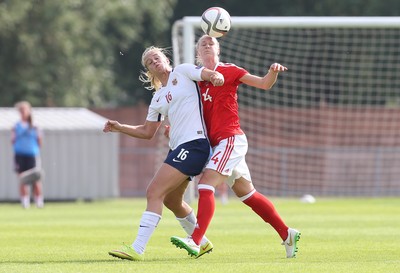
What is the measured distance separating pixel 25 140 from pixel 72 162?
159 inches

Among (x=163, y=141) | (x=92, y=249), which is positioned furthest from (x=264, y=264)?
(x=163, y=141)

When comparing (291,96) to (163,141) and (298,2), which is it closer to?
(298,2)

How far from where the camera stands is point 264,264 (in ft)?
32.5

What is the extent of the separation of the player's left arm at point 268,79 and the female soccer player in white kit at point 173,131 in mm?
391

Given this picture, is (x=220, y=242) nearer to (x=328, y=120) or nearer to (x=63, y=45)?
(x=328, y=120)

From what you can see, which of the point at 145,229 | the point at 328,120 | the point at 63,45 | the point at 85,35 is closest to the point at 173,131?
the point at 145,229

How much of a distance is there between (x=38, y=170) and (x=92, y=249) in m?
12.0

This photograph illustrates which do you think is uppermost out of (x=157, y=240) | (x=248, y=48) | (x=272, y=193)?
(x=248, y=48)

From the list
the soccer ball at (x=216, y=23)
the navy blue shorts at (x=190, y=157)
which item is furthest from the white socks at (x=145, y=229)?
the soccer ball at (x=216, y=23)

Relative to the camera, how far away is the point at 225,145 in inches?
411

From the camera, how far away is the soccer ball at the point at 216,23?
36.8ft

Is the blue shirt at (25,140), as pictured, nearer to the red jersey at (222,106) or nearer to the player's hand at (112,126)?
the player's hand at (112,126)

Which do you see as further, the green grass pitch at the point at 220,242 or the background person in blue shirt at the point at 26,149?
the background person in blue shirt at the point at 26,149

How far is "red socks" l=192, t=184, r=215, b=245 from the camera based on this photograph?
33.6 feet
